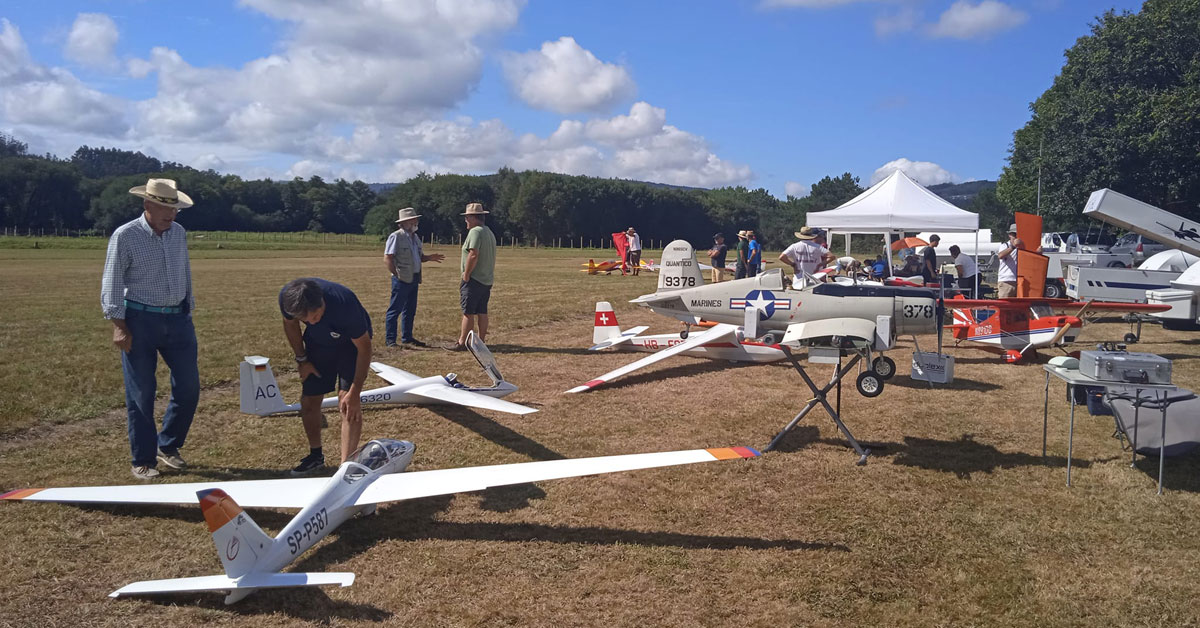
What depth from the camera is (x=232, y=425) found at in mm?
6488

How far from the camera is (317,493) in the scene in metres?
4.18

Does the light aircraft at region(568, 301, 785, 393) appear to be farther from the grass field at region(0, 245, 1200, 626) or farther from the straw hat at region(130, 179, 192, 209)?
the straw hat at region(130, 179, 192, 209)

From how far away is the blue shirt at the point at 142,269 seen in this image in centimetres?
466

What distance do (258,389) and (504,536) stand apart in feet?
9.65

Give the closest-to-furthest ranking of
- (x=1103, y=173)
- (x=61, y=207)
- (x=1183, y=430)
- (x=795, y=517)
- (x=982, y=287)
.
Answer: (x=795, y=517), (x=1183, y=430), (x=982, y=287), (x=1103, y=173), (x=61, y=207)

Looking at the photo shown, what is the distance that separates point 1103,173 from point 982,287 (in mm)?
23255

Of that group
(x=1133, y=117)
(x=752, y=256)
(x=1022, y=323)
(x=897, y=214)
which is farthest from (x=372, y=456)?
(x=1133, y=117)

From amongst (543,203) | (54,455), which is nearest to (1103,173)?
(54,455)

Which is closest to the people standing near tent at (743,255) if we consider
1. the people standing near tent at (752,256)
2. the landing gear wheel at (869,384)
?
the people standing near tent at (752,256)

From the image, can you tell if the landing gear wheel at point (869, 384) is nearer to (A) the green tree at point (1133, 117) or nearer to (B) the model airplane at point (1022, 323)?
(B) the model airplane at point (1022, 323)

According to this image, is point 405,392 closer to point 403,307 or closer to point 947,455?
→ point 403,307

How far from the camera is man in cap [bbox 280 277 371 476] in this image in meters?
4.37

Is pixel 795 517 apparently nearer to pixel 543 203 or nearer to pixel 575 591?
pixel 575 591

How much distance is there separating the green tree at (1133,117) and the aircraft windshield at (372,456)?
3808 centimetres
